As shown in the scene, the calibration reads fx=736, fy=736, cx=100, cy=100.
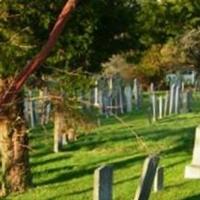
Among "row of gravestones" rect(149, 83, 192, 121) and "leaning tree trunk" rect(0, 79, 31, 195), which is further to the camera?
"row of gravestones" rect(149, 83, 192, 121)

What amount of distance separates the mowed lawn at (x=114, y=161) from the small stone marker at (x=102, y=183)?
461mm

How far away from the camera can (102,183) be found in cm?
689

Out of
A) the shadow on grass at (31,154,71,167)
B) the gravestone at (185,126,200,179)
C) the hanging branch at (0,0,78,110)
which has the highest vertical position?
the hanging branch at (0,0,78,110)

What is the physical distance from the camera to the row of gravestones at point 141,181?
6.87 metres

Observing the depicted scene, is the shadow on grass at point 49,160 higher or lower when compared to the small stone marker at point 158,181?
lower

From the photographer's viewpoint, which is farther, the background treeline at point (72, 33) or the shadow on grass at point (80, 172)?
the shadow on grass at point (80, 172)

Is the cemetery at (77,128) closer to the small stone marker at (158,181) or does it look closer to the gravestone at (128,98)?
the small stone marker at (158,181)

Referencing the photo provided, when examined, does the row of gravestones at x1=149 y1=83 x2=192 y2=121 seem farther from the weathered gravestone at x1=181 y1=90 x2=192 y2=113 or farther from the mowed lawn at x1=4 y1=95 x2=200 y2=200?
the mowed lawn at x1=4 y1=95 x2=200 y2=200

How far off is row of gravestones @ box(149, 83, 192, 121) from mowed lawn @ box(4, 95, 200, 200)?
3593 millimetres

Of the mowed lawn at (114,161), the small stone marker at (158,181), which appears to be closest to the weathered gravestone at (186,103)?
the mowed lawn at (114,161)

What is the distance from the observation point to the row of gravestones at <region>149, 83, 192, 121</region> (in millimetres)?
26541

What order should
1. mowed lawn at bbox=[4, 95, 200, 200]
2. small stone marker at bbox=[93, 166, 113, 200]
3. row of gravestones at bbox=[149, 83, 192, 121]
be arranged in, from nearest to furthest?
small stone marker at bbox=[93, 166, 113, 200] < mowed lawn at bbox=[4, 95, 200, 200] < row of gravestones at bbox=[149, 83, 192, 121]

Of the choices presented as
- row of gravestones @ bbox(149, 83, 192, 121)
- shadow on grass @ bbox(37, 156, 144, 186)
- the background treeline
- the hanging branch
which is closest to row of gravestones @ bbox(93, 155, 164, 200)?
the background treeline

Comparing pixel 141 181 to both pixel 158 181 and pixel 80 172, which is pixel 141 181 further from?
pixel 80 172
